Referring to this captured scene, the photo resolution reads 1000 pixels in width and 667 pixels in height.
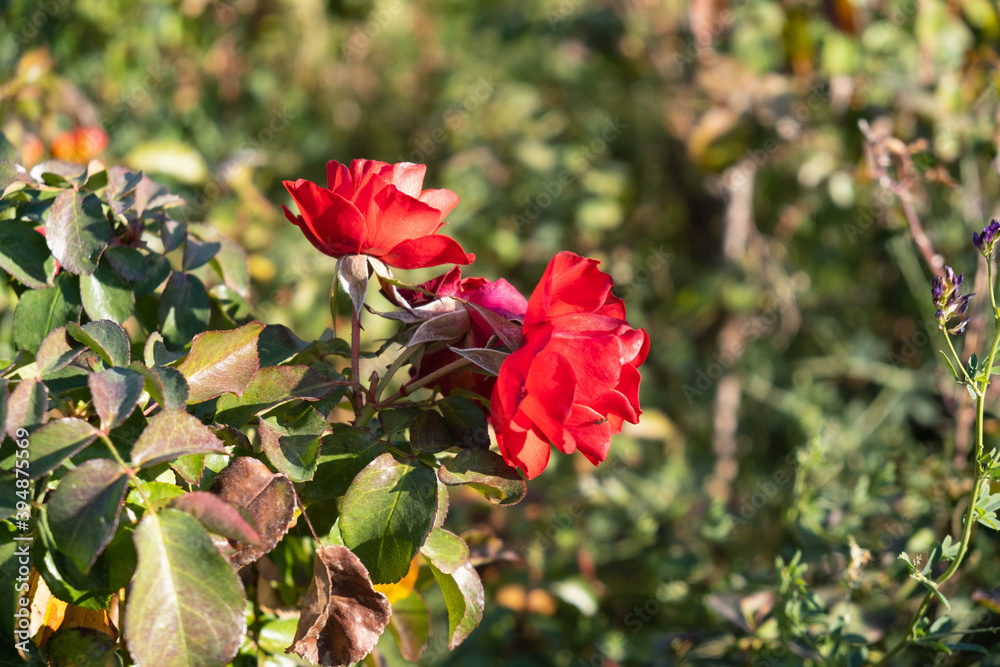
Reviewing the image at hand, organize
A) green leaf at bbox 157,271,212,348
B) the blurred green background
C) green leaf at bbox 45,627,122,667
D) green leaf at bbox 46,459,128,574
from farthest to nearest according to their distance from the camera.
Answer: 1. the blurred green background
2. green leaf at bbox 157,271,212,348
3. green leaf at bbox 45,627,122,667
4. green leaf at bbox 46,459,128,574

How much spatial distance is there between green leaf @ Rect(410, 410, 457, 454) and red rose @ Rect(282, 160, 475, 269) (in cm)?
11

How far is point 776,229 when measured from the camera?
2010 mm

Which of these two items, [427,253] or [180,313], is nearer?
[427,253]

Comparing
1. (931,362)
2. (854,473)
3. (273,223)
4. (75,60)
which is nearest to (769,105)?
(931,362)

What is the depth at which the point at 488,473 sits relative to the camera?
1.70ft

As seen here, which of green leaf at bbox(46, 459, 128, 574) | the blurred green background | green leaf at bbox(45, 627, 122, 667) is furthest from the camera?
the blurred green background

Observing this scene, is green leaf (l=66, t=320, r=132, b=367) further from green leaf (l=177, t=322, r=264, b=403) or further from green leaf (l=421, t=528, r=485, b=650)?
green leaf (l=421, t=528, r=485, b=650)

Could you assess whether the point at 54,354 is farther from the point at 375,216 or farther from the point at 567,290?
the point at 567,290

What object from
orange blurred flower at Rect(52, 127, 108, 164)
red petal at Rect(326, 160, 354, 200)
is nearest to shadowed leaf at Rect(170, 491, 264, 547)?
red petal at Rect(326, 160, 354, 200)

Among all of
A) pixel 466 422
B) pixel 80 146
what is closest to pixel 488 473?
pixel 466 422

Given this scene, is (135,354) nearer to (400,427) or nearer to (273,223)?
(400,427)

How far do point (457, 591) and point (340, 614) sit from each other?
0.09 m

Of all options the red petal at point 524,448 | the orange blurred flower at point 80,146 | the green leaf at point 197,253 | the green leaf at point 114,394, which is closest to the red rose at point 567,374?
the red petal at point 524,448

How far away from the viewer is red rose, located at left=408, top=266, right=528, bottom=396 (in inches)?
21.1
